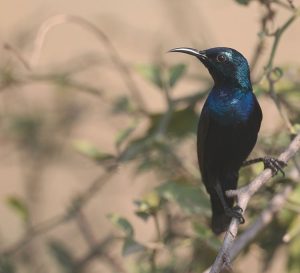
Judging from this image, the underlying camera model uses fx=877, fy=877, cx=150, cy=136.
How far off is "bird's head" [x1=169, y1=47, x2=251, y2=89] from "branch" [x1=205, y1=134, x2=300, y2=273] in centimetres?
80

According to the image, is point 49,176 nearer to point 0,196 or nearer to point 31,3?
point 0,196

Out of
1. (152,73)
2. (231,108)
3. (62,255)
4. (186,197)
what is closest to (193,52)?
(231,108)

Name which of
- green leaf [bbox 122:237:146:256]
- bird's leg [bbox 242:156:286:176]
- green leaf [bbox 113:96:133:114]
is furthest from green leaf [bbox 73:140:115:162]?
bird's leg [bbox 242:156:286:176]

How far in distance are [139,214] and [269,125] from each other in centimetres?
174

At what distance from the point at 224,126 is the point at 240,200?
96 centimetres

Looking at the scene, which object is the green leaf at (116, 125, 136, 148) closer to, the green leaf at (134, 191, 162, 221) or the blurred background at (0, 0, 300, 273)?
the blurred background at (0, 0, 300, 273)

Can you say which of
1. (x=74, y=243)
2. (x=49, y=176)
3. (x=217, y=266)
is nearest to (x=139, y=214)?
(x=217, y=266)

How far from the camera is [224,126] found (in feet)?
10.7

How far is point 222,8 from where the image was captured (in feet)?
17.9

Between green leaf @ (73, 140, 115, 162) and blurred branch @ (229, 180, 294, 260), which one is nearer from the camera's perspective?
blurred branch @ (229, 180, 294, 260)

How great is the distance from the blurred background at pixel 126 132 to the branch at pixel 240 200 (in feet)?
1.46

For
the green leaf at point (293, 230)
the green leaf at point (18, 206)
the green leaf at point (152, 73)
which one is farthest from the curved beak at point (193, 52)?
the green leaf at point (18, 206)

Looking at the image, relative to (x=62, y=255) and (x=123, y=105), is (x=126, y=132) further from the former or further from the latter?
(x=62, y=255)

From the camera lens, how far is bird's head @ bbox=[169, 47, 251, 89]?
3.28 m
